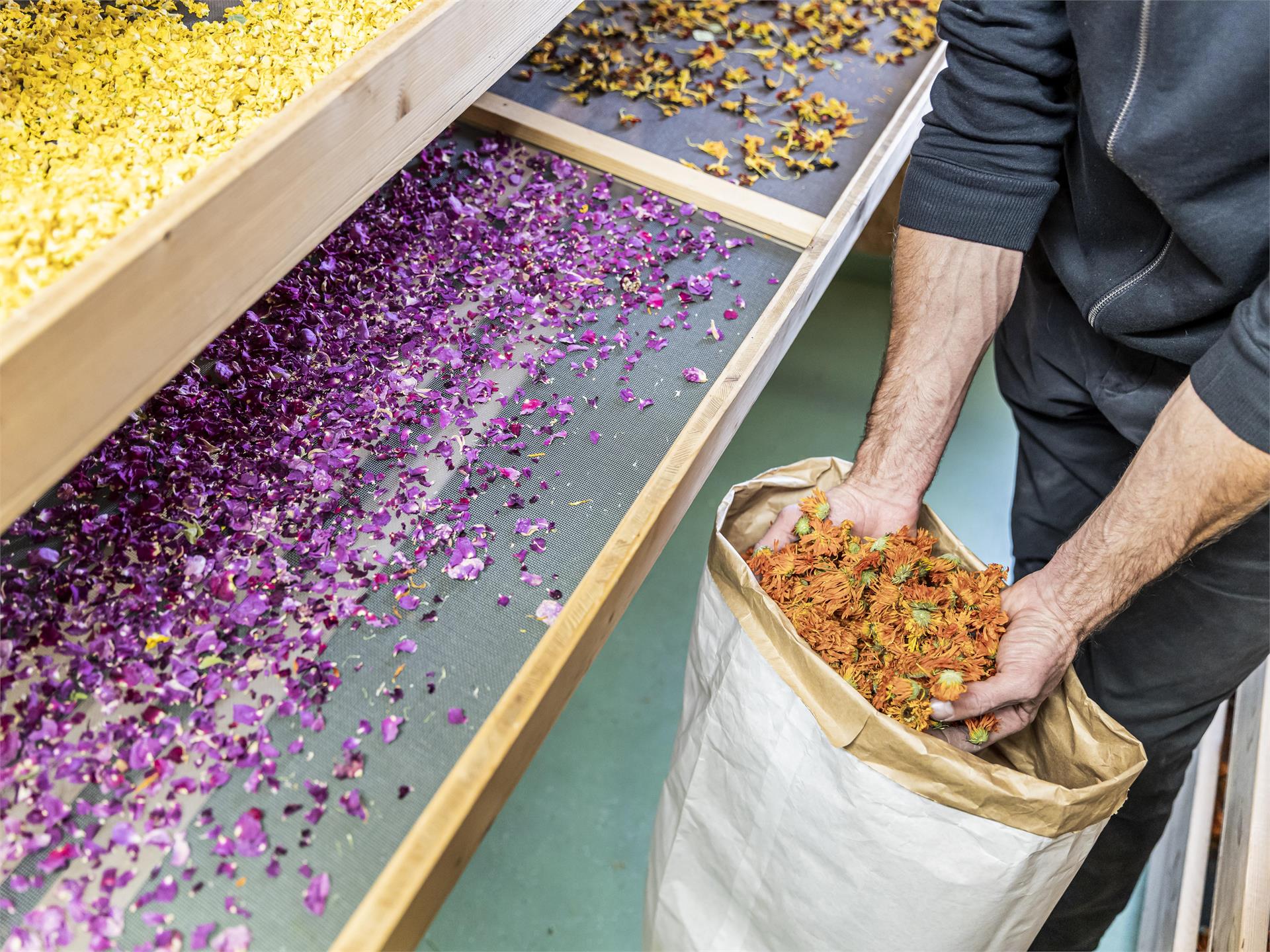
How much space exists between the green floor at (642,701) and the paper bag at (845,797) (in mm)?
486

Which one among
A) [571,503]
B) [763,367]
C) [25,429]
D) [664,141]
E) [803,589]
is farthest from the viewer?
[664,141]

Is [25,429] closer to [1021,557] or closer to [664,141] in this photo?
[664,141]

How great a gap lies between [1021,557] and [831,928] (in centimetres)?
65

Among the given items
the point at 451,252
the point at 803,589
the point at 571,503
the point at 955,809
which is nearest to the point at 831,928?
the point at 955,809

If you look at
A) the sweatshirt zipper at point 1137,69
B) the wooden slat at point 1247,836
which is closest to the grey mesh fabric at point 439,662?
the sweatshirt zipper at point 1137,69

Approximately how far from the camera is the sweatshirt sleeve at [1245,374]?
79 centimetres

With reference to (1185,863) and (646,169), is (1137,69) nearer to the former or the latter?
(646,169)

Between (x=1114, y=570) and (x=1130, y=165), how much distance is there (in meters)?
0.40

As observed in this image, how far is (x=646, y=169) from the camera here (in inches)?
55.9

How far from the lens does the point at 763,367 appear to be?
48.6 inches

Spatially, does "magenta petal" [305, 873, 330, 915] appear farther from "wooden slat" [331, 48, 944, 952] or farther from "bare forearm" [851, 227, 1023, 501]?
"bare forearm" [851, 227, 1023, 501]

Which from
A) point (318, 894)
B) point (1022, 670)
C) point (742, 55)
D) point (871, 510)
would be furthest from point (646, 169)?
point (318, 894)

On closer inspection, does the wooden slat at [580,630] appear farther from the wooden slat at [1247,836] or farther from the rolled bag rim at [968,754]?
the wooden slat at [1247,836]

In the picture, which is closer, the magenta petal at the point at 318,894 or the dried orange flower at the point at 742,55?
the magenta petal at the point at 318,894
